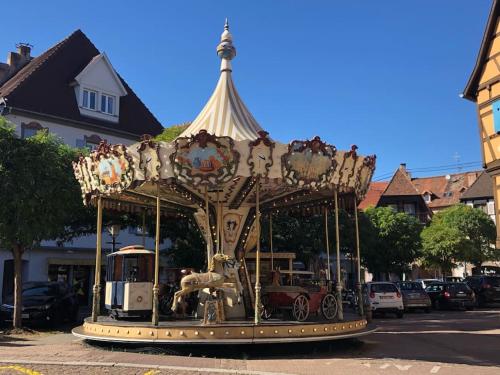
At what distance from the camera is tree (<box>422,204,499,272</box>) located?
39.4 metres

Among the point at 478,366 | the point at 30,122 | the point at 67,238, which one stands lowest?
the point at 478,366

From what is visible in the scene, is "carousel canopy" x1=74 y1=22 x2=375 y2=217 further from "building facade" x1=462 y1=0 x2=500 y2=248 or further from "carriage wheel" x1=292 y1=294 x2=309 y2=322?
"building facade" x1=462 y1=0 x2=500 y2=248

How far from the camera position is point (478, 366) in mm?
10141

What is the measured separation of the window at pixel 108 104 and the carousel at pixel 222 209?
14902 millimetres

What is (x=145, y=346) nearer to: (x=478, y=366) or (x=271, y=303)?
(x=271, y=303)

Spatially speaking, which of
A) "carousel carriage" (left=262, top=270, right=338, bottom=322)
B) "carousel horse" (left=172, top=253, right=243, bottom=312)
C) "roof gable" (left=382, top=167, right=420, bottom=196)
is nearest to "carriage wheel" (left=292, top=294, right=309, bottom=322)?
Answer: "carousel carriage" (left=262, top=270, right=338, bottom=322)

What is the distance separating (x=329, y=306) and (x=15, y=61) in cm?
2632

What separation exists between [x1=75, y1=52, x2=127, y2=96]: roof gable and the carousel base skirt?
2027 cm

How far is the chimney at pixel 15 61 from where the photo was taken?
30683mm

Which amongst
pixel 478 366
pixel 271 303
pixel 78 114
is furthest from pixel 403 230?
pixel 478 366

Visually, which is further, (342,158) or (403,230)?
(403,230)

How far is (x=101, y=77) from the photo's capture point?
1192 inches

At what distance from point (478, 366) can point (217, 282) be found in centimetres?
577

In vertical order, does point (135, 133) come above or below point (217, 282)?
above
